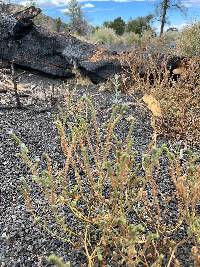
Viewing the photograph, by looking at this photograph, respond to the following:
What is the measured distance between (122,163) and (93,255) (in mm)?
674

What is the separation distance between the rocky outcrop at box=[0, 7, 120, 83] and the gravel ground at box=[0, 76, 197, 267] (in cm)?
246

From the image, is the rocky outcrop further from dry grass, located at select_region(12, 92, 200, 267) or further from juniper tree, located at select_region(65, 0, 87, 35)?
juniper tree, located at select_region(65, 0, 87, 35)

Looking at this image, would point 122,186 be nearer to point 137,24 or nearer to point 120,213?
point 120,213

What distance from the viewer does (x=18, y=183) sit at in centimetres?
477

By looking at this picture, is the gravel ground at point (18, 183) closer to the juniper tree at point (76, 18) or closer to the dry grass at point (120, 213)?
the dry grass at point (120, 213)

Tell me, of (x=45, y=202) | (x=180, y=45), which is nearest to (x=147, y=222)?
(x=45, y=202)

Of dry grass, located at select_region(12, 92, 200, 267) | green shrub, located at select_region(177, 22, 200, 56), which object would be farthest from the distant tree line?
dry grass, located at select_region(12, 92, 200, 267)

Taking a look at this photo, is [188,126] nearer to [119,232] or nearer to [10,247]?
[119,232]

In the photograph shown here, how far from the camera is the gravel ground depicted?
12.2 feet

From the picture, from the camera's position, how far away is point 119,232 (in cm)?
382

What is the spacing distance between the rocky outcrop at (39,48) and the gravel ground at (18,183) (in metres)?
2.46

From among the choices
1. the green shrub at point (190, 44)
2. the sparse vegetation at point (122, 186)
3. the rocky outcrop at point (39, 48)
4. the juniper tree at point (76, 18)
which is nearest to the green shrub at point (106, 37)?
the juniper tree at point (76, 18)

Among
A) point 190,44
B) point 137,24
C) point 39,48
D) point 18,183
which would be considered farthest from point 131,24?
point 18,183

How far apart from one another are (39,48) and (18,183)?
612 cm
